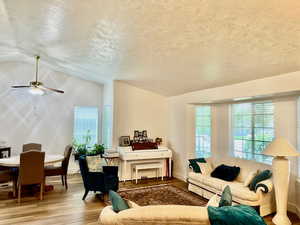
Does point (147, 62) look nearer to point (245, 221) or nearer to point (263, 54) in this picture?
point (263, 54)

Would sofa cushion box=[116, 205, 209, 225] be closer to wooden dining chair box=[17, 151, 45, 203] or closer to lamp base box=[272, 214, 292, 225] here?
lamp base box=[272, 214, 292, 225]

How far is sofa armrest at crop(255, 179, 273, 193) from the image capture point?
11.7ft

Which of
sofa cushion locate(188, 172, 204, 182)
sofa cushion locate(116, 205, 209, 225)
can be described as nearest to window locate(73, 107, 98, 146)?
sofa cushion locate(188, 172, 204, 182)

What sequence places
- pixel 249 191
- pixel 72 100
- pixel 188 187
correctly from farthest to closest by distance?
1. pixel 72 100
2. pixel 188 187
3. pixel 249 191

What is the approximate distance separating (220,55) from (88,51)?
2398 millimetres

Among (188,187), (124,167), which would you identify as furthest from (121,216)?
(124,167)

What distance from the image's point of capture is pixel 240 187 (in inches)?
156

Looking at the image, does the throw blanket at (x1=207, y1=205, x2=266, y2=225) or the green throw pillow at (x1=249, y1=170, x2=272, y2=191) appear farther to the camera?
the green throw pillow at (x1=249, y1=170, x2=272, y2=191)

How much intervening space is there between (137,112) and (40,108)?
2.79 meters

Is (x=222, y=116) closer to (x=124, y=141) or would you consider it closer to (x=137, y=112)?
(x=137, y=112)

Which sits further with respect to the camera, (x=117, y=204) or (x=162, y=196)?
(x=162, y=196)

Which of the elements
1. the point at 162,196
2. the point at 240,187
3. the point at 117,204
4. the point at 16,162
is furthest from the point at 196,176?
the point at 16,162

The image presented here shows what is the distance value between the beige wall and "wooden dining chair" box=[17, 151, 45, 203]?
2.00 m

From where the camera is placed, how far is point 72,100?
22.3 feet
